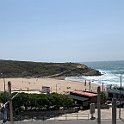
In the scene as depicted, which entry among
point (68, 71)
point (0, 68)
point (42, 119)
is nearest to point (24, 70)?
point (0, 68)

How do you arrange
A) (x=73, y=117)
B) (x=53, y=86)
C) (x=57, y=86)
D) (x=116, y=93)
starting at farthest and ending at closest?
1. (x=53, y=86)
2. (x=57, y=86)
3. (x=116, y=93)
4. (x=73, y=117)

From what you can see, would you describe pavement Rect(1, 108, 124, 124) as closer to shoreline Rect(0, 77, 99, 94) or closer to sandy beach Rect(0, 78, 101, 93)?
sandy beach Rect(0, 78, 101, 93)

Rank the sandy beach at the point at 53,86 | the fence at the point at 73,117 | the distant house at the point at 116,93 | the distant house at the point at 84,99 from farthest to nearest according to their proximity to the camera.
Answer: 1. the sandy beach at the point at 53,86
2. the distant house at the point at 116,93
3. the distant house at the point at 84,99
4. the fence at the point at 73,117

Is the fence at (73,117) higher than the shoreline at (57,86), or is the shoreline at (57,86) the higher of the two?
the shoreline at (57,86)

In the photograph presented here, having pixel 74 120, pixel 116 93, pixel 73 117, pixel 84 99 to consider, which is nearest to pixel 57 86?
pixel 116 93

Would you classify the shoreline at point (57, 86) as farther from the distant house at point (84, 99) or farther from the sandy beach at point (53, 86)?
the distant house at point (84, 99)

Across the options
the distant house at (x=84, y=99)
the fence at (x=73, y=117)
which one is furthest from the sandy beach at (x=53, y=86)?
the fence at (x=73, y=117)

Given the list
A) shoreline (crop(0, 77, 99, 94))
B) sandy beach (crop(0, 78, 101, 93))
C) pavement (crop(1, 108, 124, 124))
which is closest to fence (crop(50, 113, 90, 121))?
pavement (crop(1, 108, 124, 124))

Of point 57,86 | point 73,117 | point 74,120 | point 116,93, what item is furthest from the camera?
point 57,86

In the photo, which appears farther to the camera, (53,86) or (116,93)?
(53,86)

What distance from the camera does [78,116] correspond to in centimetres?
5231

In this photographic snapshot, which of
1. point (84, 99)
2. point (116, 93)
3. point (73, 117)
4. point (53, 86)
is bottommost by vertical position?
point (73, 117)

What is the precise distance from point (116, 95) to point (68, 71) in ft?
366

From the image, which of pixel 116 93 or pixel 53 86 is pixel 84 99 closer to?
pixel 116 93
